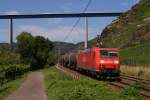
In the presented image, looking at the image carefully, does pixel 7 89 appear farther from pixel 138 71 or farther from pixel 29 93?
pixel 138 71

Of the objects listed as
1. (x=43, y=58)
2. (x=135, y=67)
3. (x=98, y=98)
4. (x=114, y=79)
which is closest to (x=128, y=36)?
(x=43, y=58)

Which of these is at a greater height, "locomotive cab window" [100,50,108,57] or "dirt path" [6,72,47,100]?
"locomotive cab window" [100,50,108,57]

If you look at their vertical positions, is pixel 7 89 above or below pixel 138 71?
below

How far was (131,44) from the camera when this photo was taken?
338 feet

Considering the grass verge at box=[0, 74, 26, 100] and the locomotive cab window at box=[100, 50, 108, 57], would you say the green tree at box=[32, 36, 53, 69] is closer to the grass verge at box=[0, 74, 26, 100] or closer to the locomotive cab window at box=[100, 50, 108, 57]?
the locomotive cab window at box=[100, 50, 108, 57]

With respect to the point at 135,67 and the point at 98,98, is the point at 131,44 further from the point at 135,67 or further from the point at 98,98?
the point at 98,98

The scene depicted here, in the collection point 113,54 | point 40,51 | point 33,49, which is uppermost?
point 33,49

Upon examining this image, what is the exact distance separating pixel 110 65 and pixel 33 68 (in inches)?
2783

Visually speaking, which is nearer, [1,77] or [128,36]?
[1,77]

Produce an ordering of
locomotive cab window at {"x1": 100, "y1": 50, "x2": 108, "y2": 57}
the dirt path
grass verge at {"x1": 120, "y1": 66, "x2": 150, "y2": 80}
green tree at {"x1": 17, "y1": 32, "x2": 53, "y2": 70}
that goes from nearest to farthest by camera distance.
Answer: the dirt path
locomotive cab window at {"x1": 100, "y1": 50, "x2": 108, "y2": 57}
grass verge at {"x1": 120, "y1": 66, "x2": 150, "y2": 80}
green tree at {"x1": 17, "y1": 32, "x2": 53, "y2": 70}

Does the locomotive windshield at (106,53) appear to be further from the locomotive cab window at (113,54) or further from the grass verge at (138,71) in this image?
the grass verge at (138,71)

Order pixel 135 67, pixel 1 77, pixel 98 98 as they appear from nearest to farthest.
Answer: pixel 98 98, pixel 1 77, pixel 135 67

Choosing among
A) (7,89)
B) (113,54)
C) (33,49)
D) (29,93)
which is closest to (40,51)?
(33,49)

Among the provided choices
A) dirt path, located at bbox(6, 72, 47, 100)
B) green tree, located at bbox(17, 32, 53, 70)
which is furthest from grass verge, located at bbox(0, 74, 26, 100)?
green tree, located at bbox(17, 32, 53, 70)
